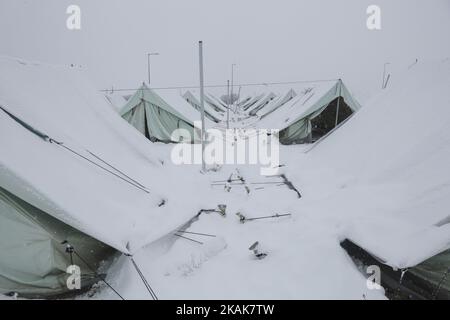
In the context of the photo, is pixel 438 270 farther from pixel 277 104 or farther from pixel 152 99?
pixel 277 104

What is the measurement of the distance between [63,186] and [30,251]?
2.16 feet

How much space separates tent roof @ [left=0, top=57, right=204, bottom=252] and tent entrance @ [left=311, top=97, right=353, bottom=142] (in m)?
6.66

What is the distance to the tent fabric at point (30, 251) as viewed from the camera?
7.49ft

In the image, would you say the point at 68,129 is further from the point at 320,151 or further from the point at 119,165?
the point at 320,151

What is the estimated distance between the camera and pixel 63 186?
2.79 meters

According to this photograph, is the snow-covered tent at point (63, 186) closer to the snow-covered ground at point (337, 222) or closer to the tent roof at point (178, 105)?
the snow-covered ground at point (337, 222)

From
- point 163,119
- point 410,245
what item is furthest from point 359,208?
point 163,119

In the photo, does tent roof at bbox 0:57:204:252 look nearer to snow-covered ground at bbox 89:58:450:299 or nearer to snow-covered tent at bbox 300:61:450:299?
snow-covered ground at bbox 89:58:450:299

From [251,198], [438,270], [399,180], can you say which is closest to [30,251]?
[251,198]

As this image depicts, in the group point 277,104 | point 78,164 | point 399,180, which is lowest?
point 399,180

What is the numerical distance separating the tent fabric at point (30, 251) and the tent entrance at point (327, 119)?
8930 mm

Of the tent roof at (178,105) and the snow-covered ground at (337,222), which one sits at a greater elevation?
the tent roof at (178,105)

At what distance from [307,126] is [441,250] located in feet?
24.5

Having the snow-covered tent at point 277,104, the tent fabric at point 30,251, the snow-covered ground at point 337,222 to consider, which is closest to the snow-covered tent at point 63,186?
the tent fabric at point 30,251
